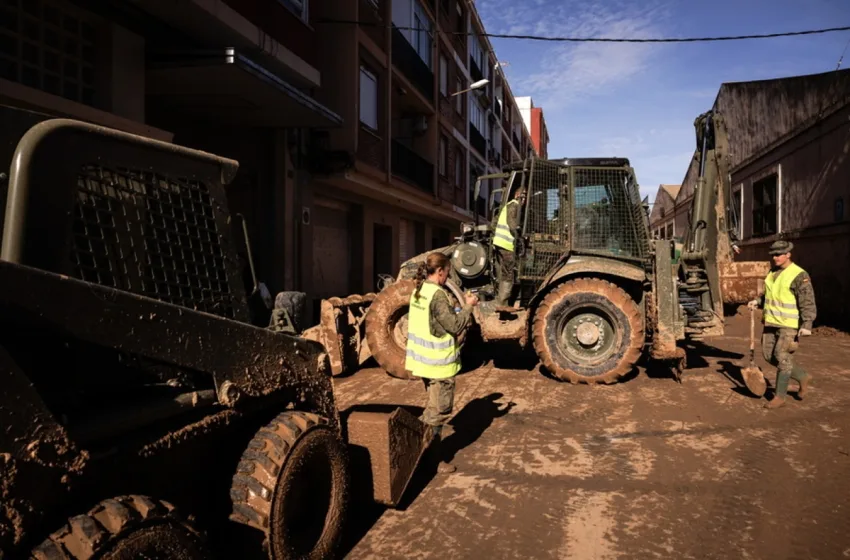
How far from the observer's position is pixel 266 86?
309 inches

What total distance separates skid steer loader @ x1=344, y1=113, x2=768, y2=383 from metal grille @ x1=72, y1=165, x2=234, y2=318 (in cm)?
471

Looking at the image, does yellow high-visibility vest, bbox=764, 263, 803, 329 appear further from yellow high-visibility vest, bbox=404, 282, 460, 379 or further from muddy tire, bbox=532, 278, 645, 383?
yellow high-visibility vest, bbox=404, 282, 460, 379

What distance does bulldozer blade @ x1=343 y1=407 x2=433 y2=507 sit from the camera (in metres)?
3.21

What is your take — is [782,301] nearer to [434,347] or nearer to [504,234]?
[504,234]

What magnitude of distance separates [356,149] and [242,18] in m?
4.46

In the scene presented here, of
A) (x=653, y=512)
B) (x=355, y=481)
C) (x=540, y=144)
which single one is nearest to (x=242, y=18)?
(x=355, y=481)

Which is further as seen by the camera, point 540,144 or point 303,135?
point 540,144

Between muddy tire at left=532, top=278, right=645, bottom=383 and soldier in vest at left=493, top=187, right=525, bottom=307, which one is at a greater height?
soldier in vest at left=493, top=187, right=525, bottom=307

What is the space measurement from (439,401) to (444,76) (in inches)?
766

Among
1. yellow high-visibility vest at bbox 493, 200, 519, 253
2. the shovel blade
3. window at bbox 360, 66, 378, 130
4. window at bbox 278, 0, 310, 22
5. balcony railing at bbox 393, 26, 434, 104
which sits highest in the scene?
balcony railing at bbox 393, 26, 434, 104

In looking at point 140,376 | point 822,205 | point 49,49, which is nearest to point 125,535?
point 140,376

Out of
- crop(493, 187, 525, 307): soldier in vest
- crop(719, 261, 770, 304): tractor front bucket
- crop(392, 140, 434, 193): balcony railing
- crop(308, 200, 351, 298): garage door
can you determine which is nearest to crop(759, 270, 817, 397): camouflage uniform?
crop(493, 187, 525, 307): soldier in vest

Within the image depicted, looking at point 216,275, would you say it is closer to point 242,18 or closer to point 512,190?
point 512,190

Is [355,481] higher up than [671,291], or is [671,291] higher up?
[671,291]
